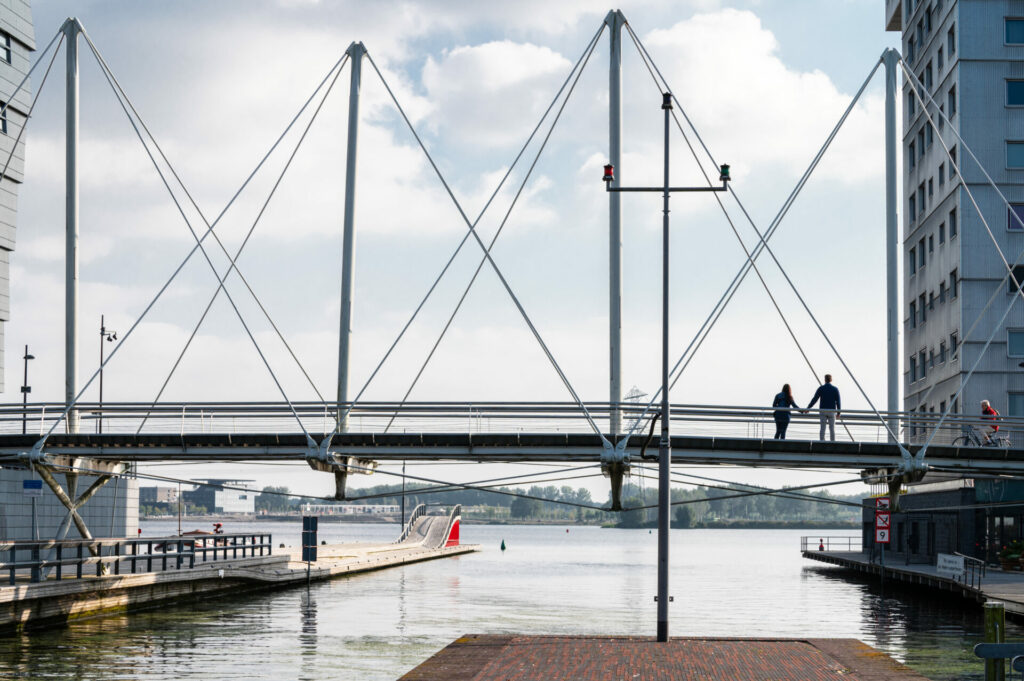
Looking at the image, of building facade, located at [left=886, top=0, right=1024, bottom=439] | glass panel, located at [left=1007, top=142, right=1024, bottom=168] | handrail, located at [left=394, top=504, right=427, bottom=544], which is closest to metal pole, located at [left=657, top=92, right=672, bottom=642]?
building facade, located at [left=886, top=0, right=1024, bottom=439]

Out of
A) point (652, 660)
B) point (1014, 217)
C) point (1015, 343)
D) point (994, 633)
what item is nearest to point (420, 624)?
point (652, 660)

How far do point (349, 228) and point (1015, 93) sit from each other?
37.5 meters

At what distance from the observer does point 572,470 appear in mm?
37500

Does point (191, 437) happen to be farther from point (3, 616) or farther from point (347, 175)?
point (347, 175)

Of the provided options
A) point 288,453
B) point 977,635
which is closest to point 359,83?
point 288,453

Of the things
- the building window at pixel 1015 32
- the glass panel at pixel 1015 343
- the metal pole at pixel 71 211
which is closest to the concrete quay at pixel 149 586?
the metal pole at pixel 71 211

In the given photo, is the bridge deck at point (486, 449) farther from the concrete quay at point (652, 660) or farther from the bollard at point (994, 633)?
the bollard at point (994, 633)

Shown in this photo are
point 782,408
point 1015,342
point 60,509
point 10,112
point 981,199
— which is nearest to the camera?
point 782,408

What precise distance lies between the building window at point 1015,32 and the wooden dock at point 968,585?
1016 inches

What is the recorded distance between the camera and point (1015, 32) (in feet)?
209

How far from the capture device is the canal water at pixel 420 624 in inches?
1054

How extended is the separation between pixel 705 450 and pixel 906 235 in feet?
155

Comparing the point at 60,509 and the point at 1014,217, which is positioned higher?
the point at 1014,217

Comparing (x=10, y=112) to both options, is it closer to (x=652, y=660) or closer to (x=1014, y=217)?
(x=1014, y=217)
